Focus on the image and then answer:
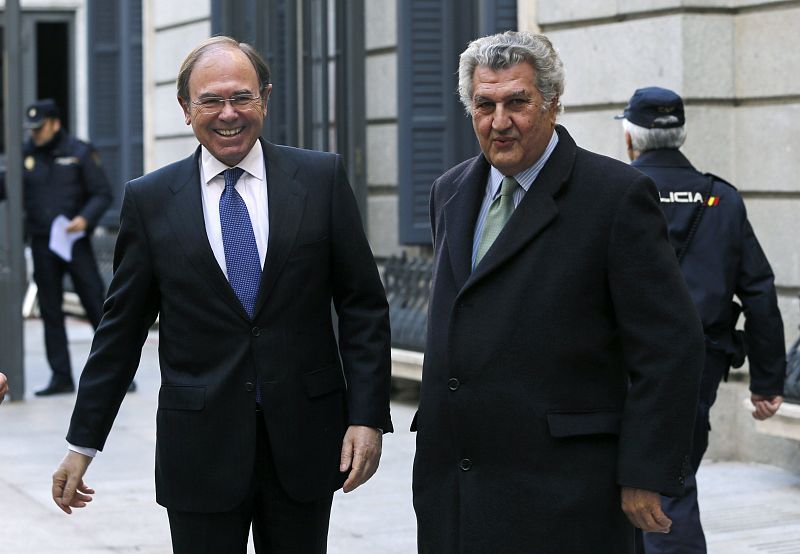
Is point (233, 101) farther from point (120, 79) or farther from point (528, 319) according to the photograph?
point (120, 79)

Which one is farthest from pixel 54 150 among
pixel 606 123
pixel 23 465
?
pixel 606 123

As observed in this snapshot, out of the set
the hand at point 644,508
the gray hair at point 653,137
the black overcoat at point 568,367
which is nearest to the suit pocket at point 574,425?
the black overcoat at point 568,367

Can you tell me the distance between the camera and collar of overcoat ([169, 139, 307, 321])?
12.2ft

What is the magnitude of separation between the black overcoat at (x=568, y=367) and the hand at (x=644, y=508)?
0.04 meters

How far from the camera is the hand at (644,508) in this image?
11.0ft

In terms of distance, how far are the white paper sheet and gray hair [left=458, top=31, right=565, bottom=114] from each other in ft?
25.0

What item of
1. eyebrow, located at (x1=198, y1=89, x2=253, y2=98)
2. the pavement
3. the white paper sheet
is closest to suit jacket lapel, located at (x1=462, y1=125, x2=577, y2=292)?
eyebrow, located at (x1=198, y1=89, x2=253, y2=98)

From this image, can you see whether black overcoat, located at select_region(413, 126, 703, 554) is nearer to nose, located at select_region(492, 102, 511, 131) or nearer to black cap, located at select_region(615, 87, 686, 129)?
nose, located at select_region(492, 102, 511, 131)

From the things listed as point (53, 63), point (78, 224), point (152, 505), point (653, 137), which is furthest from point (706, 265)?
point (53, 63)

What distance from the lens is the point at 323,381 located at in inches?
150

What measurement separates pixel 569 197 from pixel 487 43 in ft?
1.19

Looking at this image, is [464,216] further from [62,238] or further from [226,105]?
[62,238]

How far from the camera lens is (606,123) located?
885 centimetres

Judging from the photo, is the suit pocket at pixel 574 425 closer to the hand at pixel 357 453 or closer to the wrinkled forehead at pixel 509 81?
the hand at pixel 357 453
